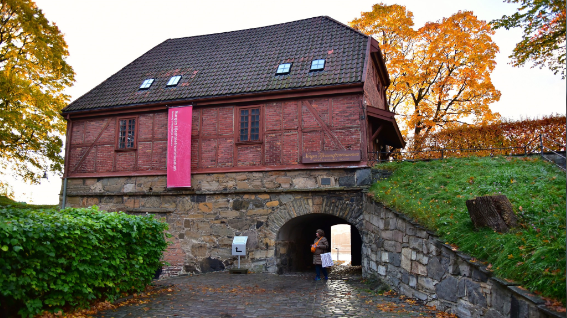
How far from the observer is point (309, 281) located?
1104 cm

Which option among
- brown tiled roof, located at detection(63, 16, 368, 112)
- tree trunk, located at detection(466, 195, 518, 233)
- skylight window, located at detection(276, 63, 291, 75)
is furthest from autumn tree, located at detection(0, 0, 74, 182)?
tree trunk, located at detection(466, 195, 518, 233)

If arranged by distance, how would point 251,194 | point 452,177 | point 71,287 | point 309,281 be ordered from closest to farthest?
point 71,287 → point 452,177 → point 309,281 → point 251,194

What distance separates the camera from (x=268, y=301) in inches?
321

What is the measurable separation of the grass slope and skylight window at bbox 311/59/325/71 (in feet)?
12.5

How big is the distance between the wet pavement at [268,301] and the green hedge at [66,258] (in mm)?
594

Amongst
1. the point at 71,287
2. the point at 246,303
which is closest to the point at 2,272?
the point at 71,287

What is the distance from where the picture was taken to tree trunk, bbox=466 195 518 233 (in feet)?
20.3

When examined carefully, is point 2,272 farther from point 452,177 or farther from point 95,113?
point 95,113

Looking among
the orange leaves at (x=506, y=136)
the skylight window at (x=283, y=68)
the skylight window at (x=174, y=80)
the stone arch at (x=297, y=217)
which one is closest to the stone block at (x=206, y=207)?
the stone arch at (x=297, y=217)

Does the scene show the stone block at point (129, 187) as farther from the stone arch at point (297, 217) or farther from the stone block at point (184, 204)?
the stone arch at point (297, 217)

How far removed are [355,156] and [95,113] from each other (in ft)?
31.8

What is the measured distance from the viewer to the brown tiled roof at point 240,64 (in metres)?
13.1

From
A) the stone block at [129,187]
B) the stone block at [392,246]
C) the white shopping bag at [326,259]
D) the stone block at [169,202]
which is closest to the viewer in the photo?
the stone block at [392,246]

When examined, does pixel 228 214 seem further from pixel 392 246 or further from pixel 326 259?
pixel 392 246
